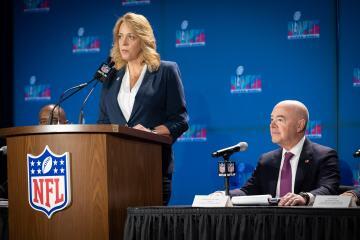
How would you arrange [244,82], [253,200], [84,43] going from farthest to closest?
[84,43] → [244,82] → [253,200]

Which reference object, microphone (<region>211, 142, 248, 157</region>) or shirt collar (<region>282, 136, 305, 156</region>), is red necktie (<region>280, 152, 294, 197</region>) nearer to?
shirt collar (<region>282, 136, 305, 156</region>)

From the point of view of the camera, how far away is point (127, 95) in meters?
3.76

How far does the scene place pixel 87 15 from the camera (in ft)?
19.4

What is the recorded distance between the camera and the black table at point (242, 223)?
96.1 inches

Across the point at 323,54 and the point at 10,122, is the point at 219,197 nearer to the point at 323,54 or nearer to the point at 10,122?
the point at 323,54

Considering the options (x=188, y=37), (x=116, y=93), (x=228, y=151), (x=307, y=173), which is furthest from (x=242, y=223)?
(x=188, y=37)

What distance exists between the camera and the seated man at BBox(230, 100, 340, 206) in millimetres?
3705

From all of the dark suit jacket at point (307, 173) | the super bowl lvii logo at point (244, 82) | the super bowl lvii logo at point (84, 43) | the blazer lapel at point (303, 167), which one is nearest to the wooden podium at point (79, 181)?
the dark suit jacket at point (307, 173)

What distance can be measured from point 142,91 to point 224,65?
1776 mm

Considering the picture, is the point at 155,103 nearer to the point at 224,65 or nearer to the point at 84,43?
the point at 224,65

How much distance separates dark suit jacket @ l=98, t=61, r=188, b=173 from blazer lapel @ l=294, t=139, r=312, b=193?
2.36 feet

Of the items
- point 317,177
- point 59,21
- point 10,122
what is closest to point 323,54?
point 317,177

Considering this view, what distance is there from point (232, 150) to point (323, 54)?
1855 mm

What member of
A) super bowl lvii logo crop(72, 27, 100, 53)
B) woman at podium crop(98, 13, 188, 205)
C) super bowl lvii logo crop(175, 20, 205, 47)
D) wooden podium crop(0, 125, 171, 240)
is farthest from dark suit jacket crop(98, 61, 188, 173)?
super bowl lvii logo crop(72, 27, 100, 53)
